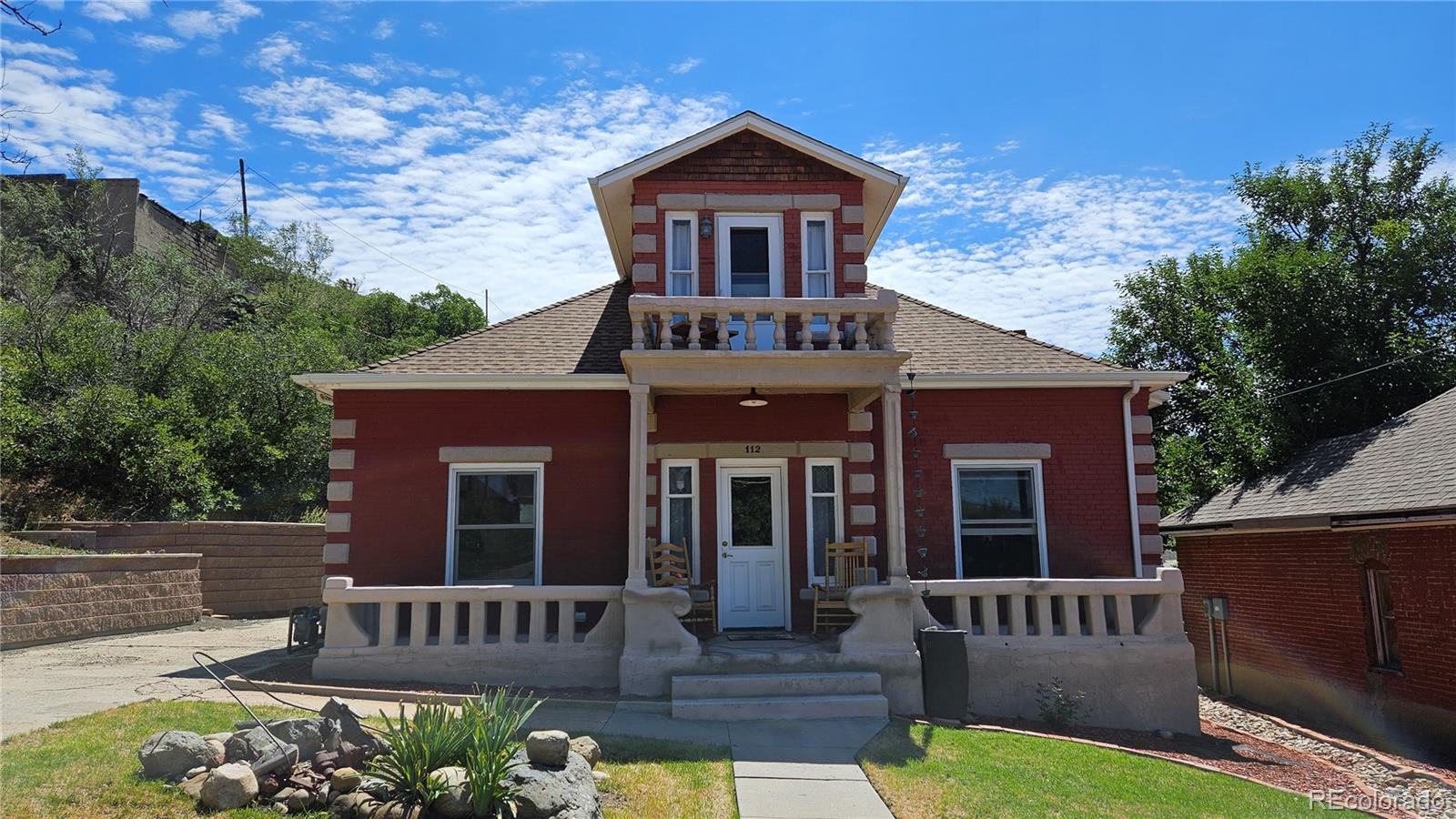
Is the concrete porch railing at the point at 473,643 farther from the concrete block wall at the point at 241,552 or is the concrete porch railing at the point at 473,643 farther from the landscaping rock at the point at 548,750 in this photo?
the concrete block wall at the point at 241,552

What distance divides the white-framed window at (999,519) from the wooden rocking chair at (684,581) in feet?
12.3

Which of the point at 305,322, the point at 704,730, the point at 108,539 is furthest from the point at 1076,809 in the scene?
the point at 305,322

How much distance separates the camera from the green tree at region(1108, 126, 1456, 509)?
61.5 ft

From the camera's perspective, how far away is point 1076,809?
711cm

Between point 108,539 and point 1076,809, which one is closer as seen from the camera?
point 1076,809

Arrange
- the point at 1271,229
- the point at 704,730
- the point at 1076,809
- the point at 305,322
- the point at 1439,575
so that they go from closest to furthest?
the point at 1076,809, the point at 704,730, the point at 1439,575, the point at 1271,229, the point at 305,322

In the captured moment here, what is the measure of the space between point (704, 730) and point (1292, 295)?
709 inches

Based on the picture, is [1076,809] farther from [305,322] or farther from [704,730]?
[305,322]

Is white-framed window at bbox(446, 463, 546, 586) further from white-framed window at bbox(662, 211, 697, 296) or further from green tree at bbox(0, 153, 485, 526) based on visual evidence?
green tree at bbox(0, 153, 485, 526)

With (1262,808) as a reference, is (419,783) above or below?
above

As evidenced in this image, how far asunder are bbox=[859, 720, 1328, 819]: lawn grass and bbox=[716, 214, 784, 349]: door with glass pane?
639 centimetres

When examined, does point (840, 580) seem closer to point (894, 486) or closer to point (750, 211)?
point (894, 486)

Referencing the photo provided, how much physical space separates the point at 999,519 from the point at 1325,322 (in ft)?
38.1

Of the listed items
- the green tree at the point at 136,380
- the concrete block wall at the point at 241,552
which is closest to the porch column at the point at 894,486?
the concrete block wall at the point at 241,552
